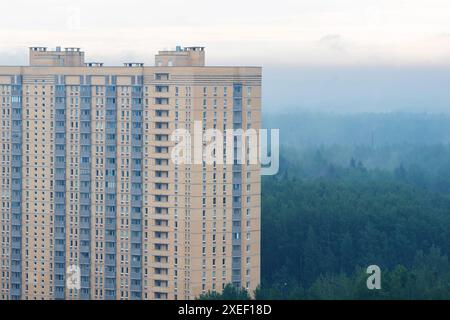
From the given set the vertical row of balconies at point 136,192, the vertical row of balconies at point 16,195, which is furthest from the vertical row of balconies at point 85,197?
the vertical row of balconies at point 16,195

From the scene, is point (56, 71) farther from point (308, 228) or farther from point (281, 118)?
point (281, 118)

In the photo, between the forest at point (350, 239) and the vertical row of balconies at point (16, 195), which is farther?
the vertical row of balconies at point (16, 195)

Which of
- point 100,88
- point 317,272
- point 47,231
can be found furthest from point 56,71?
point 317,272

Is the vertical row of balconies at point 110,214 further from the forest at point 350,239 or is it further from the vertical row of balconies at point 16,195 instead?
the forest at point 350,239

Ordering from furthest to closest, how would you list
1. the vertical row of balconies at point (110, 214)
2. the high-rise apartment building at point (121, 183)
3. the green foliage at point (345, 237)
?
the green foliage at point (345, 237)
the vertical row of balconies at point (110, 214)
the high-rise apartment building at point (121, 183)

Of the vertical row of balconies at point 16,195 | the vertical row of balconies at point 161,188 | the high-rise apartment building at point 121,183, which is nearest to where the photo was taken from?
the high-rise apartment building at point 121,183

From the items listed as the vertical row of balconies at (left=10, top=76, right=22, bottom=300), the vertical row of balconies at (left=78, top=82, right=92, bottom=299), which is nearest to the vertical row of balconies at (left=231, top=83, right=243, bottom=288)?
the vertical row of balconies at (left=78, top=82, right=92, bottom=299)

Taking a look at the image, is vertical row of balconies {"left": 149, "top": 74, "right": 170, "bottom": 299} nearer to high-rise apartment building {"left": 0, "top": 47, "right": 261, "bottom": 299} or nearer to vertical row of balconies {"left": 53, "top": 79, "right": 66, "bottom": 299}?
high-rise apartment building {"left": 0, "top": 47, "right": 261, "bottom": 299}

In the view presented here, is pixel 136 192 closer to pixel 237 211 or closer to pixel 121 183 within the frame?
A: pixel 121 183

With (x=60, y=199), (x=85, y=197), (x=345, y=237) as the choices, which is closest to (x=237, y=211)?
(x=85, y=197)
